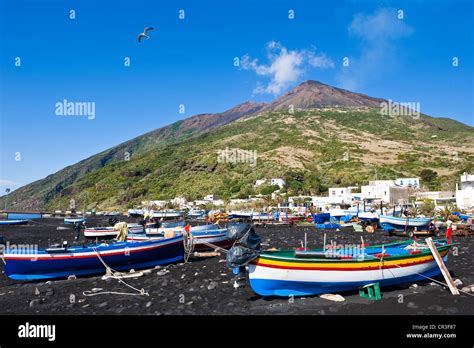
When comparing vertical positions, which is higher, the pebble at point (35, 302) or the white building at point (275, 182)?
the white building at point (275, 182)

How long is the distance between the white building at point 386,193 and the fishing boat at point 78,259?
59.9 metres

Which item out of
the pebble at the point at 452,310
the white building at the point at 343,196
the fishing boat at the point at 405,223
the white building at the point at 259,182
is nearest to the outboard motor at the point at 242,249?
the pebble at the point at 452,310

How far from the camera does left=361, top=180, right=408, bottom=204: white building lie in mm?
70875

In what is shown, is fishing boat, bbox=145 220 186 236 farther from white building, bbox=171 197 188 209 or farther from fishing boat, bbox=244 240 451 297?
white building, bbox=171 197 188 209

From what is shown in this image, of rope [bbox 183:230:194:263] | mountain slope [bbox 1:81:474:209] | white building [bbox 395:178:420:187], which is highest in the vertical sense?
mountain slope [bbox 1:81:474:209]

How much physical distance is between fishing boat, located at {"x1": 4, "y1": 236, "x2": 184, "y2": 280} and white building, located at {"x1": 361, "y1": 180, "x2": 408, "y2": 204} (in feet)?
197

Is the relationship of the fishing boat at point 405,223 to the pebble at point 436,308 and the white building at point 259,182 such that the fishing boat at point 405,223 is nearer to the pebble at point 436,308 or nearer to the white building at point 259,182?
the pebble at point 436,308

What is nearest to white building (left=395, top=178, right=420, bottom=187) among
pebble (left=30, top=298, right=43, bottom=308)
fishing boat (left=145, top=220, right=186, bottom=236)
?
fishing boat (left=145, top=220, right=186, bottom=236)

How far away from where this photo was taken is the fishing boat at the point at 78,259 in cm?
1623

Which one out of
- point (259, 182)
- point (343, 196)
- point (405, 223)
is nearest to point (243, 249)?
point (405, 223)

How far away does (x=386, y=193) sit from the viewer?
233 ft

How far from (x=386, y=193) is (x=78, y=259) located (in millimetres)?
64870

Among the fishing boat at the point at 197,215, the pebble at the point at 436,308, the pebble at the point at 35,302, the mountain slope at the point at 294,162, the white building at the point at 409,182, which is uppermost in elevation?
the mountain slope at the point at 294,162
